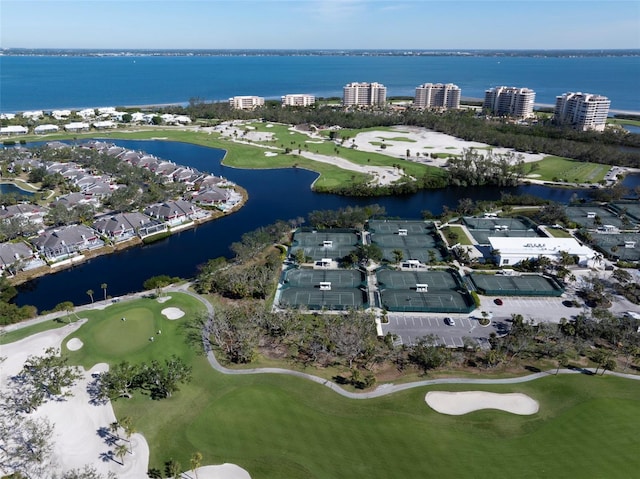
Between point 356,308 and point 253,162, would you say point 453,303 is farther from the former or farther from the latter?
point 253,162

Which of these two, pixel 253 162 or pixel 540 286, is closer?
pixel 540 286

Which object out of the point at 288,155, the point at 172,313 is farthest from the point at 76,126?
the point at 172,313

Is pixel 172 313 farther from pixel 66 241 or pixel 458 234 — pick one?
pixel 458 234

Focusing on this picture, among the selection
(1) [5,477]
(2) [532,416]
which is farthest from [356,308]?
(1) [5,477]

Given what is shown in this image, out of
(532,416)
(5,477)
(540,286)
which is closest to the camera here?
(5,477)

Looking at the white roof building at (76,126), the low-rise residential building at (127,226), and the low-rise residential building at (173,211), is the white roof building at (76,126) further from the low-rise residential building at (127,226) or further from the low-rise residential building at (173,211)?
the low-rise residential building at (127,226)

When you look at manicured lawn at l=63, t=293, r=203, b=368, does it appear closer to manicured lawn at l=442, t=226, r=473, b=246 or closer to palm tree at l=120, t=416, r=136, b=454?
palm tree at l=120, t=416, r=136, b=454
